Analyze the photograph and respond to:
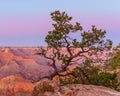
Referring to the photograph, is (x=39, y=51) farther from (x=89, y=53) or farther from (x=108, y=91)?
(x=108, y=91)

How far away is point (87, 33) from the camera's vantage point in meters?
34.6

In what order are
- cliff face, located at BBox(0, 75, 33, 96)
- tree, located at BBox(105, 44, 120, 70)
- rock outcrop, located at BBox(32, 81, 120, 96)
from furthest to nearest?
cliff face, located at BBox(0, 75, 33, 96) < tree, located at BBox(105, 44, 120, 70) < rock outcrop, located at BBox(32, 81, 120, 96)

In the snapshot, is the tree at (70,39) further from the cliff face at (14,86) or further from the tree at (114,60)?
the cliff face at (14,86)

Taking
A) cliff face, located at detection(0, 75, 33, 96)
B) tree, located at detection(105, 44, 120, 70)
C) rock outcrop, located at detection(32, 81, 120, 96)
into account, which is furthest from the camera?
cliff face, located at detection(0, 75, 33, 96)

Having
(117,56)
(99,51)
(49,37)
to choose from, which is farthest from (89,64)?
(117,56)

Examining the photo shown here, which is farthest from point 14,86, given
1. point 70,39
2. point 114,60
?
point 70,39

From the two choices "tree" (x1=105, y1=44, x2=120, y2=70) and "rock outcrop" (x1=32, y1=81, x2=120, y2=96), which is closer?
"rock outcrop" (x1=32, y1=81, x2=120, y2=96)

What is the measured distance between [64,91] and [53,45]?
1025cm

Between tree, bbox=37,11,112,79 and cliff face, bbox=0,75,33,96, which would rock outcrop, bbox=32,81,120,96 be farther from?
cliff face, bbox=0,75,33,96

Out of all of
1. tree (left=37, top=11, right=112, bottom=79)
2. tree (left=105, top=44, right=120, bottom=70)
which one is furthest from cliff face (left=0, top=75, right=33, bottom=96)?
tree (left=37, top=11, right=112, bottom=79)

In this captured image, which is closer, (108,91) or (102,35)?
(108,91)

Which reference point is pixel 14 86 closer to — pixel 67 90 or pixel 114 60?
pixel 114 60

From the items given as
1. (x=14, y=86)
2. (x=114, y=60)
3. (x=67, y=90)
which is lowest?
(x=14, y=86)

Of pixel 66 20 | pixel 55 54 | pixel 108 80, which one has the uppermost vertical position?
pixel 66 20
